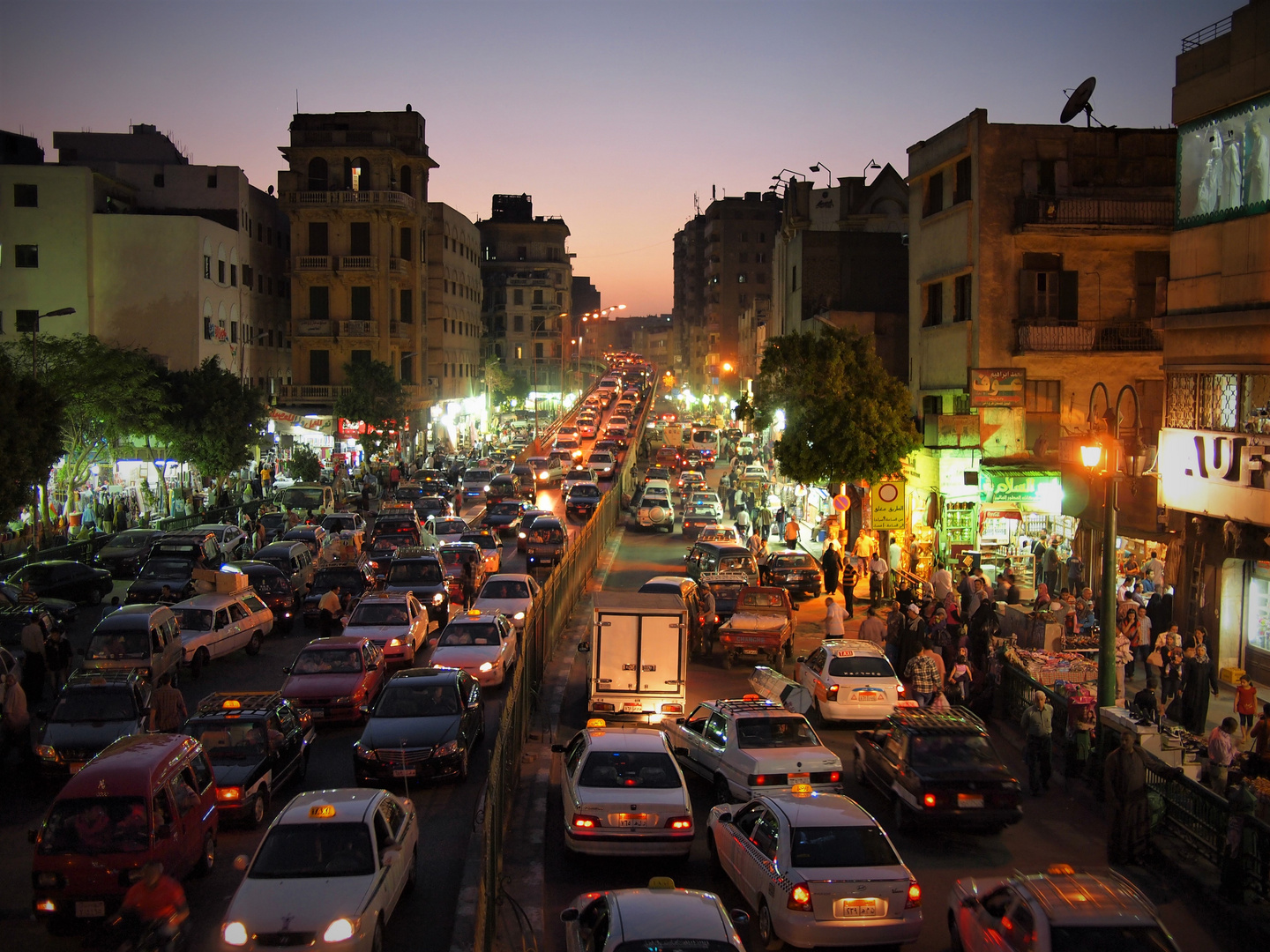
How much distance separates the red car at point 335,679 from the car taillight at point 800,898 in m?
10.3

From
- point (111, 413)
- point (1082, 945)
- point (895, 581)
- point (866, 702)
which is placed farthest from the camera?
point (111, 413)

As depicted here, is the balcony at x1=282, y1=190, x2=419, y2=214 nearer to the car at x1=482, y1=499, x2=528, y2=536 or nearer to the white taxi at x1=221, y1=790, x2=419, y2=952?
the car at x1=482, y1=499, x2=528, y2=536

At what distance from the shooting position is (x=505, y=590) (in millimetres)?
27328

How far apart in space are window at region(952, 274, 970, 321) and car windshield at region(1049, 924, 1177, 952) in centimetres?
→ 2626

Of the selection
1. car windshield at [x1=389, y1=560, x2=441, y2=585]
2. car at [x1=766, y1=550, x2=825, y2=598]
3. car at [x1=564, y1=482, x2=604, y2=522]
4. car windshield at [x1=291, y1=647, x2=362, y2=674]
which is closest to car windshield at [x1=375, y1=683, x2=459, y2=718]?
car windshield at [x1=291, y1=647, x2=362, y2=674]

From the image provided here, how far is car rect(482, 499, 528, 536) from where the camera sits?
4562 cm

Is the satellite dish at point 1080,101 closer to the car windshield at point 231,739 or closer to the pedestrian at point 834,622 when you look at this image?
the pedestrian at point 834,622

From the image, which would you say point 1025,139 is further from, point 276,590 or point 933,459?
point 276,590

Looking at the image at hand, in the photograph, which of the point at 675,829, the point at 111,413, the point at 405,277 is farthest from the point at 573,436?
the point at 675,829

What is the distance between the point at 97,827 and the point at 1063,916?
871 cm

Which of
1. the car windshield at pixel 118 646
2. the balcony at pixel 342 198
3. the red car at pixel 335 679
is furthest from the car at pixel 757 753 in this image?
the balcony at pixel 342 198

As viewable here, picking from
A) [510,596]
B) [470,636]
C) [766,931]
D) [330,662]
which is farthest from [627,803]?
[510,596]

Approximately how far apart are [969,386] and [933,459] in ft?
7.33

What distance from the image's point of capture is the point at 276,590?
2836cm
